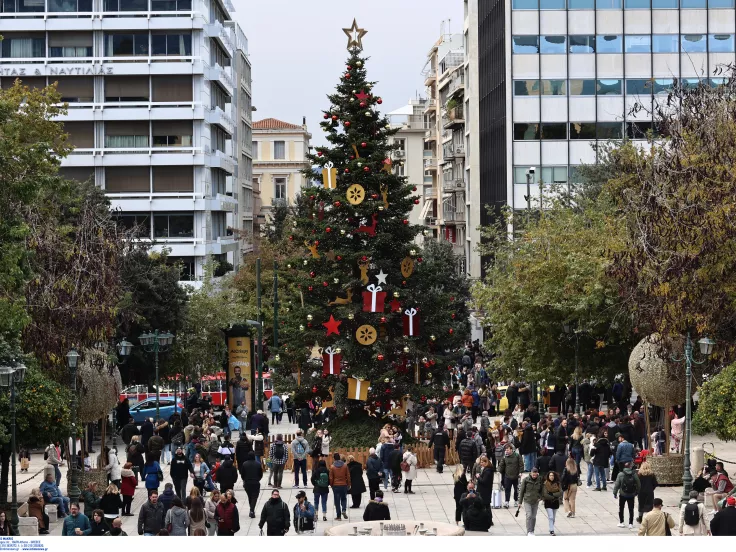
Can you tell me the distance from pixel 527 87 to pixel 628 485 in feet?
183

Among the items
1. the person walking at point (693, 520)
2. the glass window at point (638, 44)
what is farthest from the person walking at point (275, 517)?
the glass window at point (638, 44)

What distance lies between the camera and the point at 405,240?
1510 inches

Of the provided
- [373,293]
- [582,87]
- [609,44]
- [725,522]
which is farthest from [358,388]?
[609,44]

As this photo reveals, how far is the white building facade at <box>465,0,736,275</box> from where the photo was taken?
77062 mm

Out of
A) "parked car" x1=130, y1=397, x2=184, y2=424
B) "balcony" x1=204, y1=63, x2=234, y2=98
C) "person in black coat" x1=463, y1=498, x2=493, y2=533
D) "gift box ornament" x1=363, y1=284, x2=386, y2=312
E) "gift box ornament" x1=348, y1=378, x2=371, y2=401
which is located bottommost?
"person in black coat" x1=463, y1=498, x2=493, y2=533

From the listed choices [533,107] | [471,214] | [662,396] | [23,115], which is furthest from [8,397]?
[471,214]

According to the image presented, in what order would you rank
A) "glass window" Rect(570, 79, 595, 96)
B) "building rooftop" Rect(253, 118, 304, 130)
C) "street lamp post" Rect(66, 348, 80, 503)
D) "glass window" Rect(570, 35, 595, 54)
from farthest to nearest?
1. "building rooftop" Rect(253, 118, 304, 130)
2. "glass window" Rect(570, 79, 595, 96)
3. "glass window" Rect(570, 35, 595, 54)
4. "street lamp post" Rect(66, 348, 80, 503)

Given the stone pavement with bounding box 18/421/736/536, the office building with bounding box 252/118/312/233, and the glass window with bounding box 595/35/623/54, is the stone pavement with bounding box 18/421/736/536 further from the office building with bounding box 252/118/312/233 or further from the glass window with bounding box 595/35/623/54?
the office building with bounding box 252/118/312/233

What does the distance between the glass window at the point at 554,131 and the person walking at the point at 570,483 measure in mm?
53588

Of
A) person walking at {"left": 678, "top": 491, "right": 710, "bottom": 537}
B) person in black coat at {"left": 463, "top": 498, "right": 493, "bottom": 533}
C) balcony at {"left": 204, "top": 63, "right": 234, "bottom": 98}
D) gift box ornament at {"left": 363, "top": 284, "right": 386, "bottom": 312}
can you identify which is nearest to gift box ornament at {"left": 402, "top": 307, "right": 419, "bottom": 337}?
gift box ornament at {"left": 363, "top": 284, "right": 386, "bottom": 312}

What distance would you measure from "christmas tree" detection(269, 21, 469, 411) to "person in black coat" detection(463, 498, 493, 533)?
14.2 metres

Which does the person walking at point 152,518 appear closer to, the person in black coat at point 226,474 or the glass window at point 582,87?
the person in black coat at point 226,474

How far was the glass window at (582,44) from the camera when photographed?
77312 millimetres

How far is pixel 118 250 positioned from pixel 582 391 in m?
17.4
